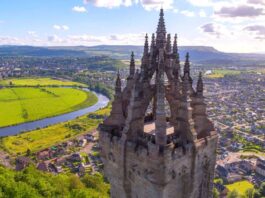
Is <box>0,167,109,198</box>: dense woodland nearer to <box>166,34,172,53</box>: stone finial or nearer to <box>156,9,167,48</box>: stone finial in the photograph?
<box>166,34,172,53</box>: stone finial

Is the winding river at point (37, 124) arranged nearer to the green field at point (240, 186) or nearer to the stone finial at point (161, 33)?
the green field at point (240, 186)

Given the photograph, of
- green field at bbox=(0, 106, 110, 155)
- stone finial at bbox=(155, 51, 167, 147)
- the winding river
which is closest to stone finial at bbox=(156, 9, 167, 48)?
stone finial at bbox=(155, 51, 167, 147)

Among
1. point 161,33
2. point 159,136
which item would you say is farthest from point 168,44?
point 159,136

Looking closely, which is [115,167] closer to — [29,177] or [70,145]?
[29,177]

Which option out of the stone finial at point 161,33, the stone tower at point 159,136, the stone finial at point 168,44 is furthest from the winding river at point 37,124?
the stone finial at point 161,33

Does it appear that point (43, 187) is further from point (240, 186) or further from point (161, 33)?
point (240, 186)

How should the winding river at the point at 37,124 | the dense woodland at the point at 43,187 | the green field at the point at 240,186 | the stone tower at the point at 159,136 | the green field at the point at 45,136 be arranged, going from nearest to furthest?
the stone tower at the point at 159,136 → the dense woodland at the point at 43,187 → the green field at the point at 240,186 → the green field at the point at 45,136 → the winding river at the point at 37,124

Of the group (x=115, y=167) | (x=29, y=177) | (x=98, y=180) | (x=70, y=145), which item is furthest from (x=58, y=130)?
(x=115, y=167)
